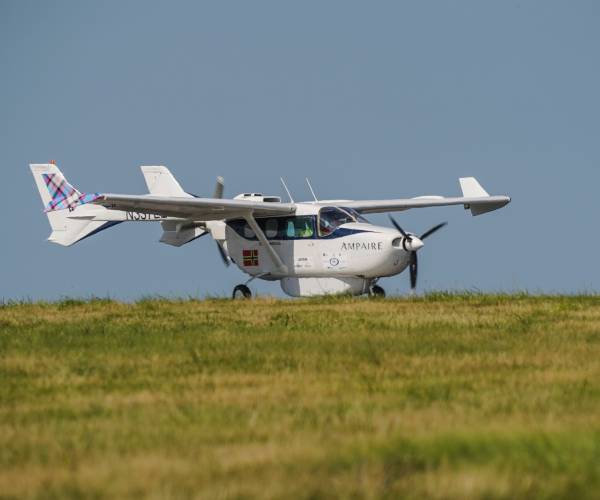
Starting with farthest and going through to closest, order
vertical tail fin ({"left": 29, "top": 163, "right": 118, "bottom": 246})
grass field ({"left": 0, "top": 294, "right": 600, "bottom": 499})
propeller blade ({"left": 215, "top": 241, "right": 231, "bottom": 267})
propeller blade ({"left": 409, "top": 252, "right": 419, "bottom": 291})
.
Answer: vertical tail fin ({"left": 29, "top": 163, "right": 118, "bottom": 246}) < propeller blade ({"left": 215, "top": 241, "right": 231, "bottom": 267}) < propeller blade ({"left": 409, "top": 252, "right": 419, "bottom": 291}) < grass field ({"left": 0, "top": 294, "right": 600, "bottom": 499})

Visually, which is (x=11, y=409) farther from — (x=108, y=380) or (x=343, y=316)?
(x=343, y=316)

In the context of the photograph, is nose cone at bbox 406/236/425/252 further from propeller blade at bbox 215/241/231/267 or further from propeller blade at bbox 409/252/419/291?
propeller blade at bbox 215/241/231/267

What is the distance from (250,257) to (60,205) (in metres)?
7.71

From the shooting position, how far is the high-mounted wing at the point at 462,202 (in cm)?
3291

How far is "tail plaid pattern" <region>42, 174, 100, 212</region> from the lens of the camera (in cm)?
3616

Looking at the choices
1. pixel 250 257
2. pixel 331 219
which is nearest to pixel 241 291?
pixel 250 257

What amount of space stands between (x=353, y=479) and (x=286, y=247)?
78.9 ft

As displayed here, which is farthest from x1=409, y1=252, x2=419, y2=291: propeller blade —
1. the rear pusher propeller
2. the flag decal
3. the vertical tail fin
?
the vertical tail fin

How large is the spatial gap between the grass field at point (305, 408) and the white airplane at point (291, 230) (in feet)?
33.3

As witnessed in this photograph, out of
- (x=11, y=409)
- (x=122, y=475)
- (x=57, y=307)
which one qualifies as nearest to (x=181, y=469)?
(x=122, y=475)

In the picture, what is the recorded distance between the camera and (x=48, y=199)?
120 feet

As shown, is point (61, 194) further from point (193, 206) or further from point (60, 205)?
point (193, 206)

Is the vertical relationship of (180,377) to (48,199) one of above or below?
below

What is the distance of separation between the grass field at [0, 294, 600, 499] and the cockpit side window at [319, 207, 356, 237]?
11.6 metres
